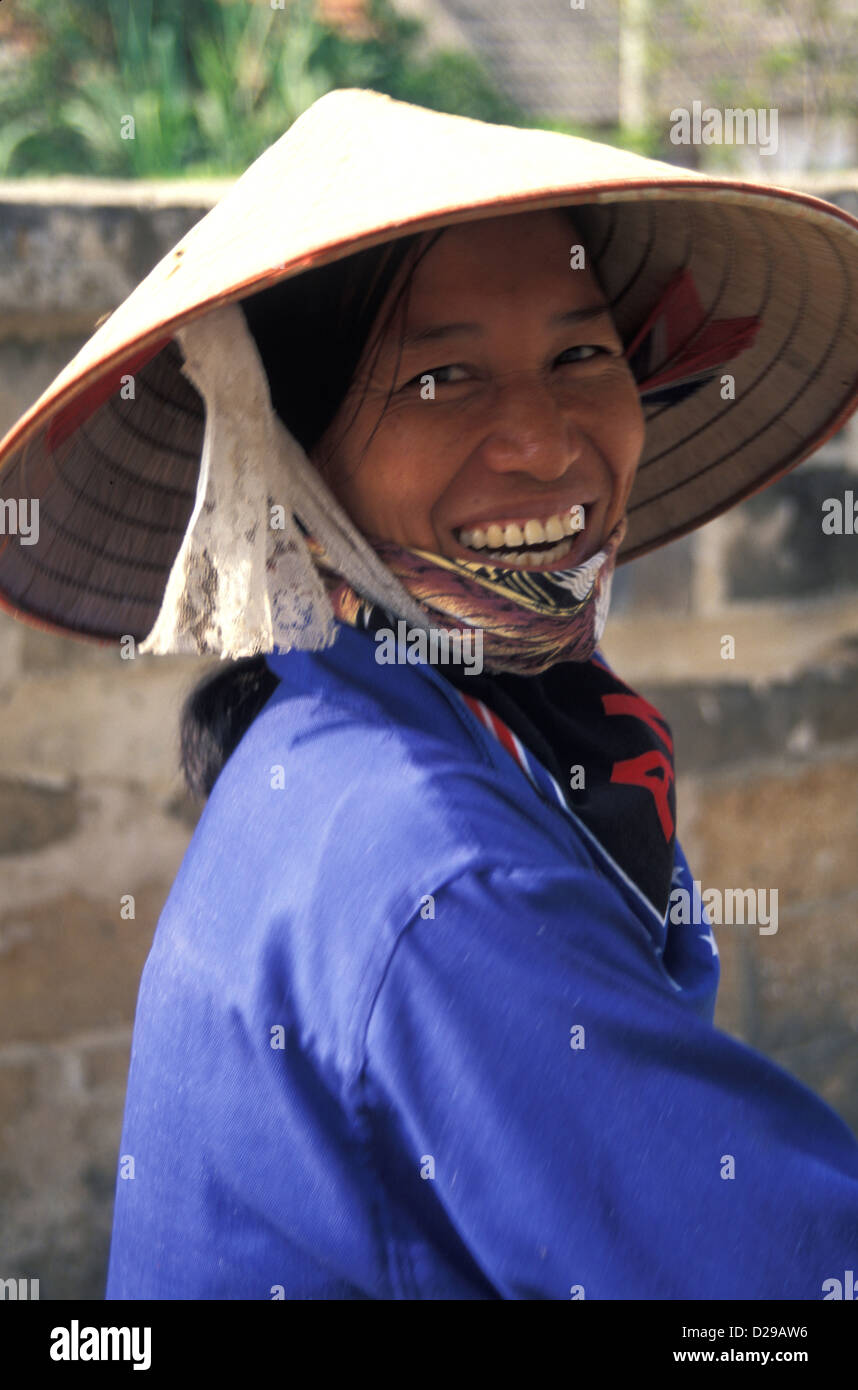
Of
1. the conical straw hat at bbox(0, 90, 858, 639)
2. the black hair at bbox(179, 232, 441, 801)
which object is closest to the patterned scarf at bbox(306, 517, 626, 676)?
the black hair at bbox(179, 232, 441, 801)

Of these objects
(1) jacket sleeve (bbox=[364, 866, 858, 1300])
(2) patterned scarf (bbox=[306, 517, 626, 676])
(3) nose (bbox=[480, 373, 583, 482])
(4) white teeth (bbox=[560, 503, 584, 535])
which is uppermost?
(3) nose (bbox=[480, 373, 583, 482])

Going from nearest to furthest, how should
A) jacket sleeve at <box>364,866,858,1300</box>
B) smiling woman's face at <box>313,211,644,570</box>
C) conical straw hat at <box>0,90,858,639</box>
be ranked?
jacket sleeve at <box>364,866,858,1300</box> < conical straw hat at <box>0,90,858,639</box> < smiling woman's face at <box>313,211,644,570</box>

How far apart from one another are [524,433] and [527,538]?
102 mm

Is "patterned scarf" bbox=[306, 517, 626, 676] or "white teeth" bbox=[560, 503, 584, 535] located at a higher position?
"white teeth" bbox=[560, 503, 584, 535]

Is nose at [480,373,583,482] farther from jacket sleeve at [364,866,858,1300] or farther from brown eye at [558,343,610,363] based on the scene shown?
jacket sleeve at [364,866,858,1300]

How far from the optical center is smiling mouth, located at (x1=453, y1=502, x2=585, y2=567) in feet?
4.12

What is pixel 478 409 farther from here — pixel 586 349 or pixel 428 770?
pixel 428 770

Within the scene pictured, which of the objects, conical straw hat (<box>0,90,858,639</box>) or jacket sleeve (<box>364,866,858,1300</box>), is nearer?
jacket sleeve (<box>364,866,858,1300</box>)

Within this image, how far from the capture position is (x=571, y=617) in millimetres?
1288

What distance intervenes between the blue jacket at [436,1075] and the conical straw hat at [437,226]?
385 mm

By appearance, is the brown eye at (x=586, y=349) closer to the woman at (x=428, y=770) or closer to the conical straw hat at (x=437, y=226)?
the woman at (x=428, y=770)

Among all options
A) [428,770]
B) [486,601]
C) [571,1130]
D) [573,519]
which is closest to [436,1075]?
[571,1130]

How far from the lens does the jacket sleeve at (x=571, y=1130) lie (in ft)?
2.94

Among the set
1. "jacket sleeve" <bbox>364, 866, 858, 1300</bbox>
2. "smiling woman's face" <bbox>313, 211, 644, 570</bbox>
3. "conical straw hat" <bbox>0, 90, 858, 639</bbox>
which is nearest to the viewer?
"jacket sleeve" <bbox>364, 866, 858, 1300</bbox>
